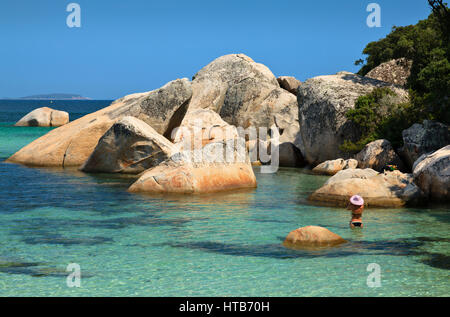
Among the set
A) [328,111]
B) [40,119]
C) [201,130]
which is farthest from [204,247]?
[40,119]

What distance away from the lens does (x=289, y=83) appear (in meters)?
39.3

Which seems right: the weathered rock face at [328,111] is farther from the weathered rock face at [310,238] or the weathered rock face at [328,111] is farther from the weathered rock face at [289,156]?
the weathered rock face at [310,238]

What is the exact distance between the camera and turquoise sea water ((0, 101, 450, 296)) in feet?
32.4

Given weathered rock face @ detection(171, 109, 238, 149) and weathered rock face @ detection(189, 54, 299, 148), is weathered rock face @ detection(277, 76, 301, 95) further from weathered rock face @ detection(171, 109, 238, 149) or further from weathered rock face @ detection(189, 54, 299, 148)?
weathered rock face @ detection(171, 109, 238, 149)

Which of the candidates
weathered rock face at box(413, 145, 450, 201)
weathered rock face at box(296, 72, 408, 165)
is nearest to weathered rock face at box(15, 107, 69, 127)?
weathered rock face at box(296, 72, 408, 165)

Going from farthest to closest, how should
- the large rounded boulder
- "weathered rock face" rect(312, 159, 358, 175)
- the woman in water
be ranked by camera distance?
1. the large rounded boulder
2. "weathered rock face" rect(312, 159, 358, 175)
3. the woman in water

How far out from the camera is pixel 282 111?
34344mm

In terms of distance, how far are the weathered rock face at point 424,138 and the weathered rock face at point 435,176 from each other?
3.04 metres

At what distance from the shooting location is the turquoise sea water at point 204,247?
32.4 feet

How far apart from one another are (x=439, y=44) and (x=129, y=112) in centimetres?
1494

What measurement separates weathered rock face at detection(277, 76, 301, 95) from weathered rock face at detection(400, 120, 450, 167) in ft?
54.5

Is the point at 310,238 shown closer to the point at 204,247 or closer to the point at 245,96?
the point at 204,247

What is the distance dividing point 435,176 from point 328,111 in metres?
10.2

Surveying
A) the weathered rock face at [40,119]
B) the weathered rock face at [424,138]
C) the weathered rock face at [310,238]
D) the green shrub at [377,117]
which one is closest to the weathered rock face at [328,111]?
the green shrub at [377,117]
